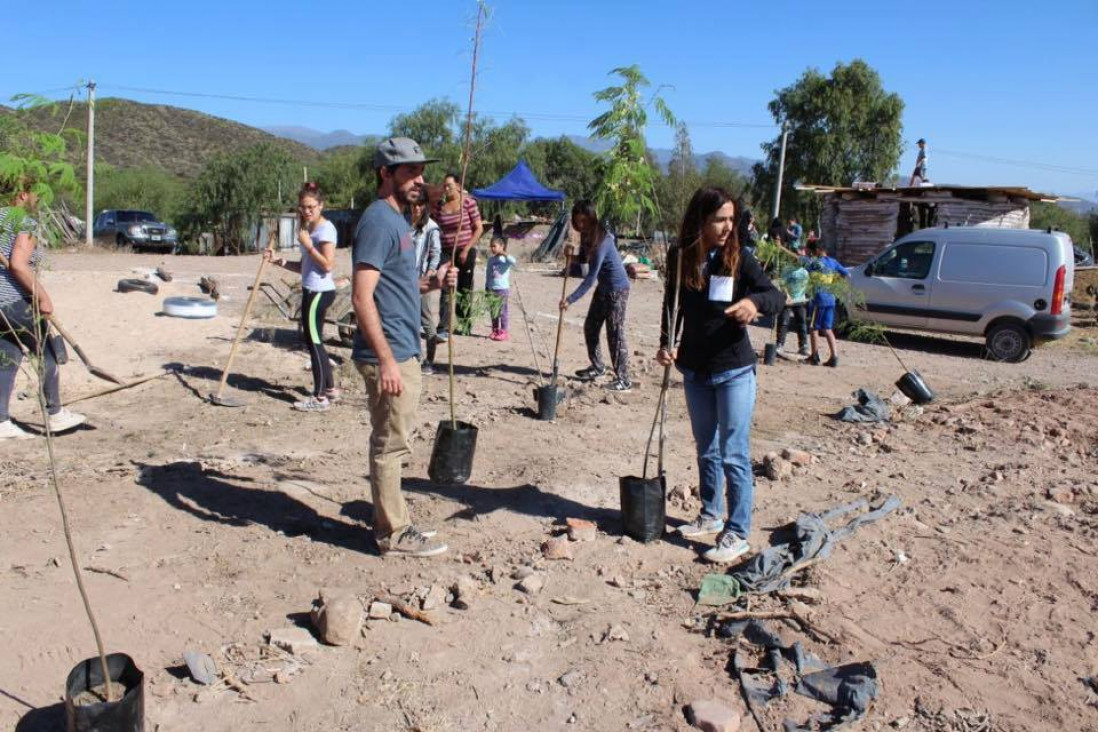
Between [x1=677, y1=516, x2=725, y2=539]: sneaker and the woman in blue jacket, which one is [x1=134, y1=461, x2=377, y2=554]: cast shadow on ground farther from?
the woman in blue jacket

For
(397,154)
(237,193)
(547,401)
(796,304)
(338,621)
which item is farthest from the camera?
(237,193)

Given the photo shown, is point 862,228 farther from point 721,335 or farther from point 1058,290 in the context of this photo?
point 721,335

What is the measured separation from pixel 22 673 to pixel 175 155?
59.3 m

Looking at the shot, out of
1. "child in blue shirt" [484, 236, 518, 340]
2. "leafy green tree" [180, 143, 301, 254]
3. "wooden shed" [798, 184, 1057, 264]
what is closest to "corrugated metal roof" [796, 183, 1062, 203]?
"wooden shed" [798, 184, 1057, 264]

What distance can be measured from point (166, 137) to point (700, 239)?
202ft

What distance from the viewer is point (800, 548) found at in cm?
443

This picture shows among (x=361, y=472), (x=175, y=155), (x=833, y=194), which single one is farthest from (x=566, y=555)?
(x=175, y=155)

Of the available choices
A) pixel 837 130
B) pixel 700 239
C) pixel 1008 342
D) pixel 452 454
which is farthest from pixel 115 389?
pixel 837 130

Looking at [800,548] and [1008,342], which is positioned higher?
[1008,342]

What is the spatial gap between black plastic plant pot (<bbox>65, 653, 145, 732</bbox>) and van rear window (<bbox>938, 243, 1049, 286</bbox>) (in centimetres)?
1179

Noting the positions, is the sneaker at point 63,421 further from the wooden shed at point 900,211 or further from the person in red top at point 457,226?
the wooden shed at point 900,211

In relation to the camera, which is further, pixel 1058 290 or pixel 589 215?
pixel 1058 290

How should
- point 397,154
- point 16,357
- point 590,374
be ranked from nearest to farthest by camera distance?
point 397,154 → point 16,357 → point 590,374

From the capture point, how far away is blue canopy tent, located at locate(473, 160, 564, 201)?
76.4ft
